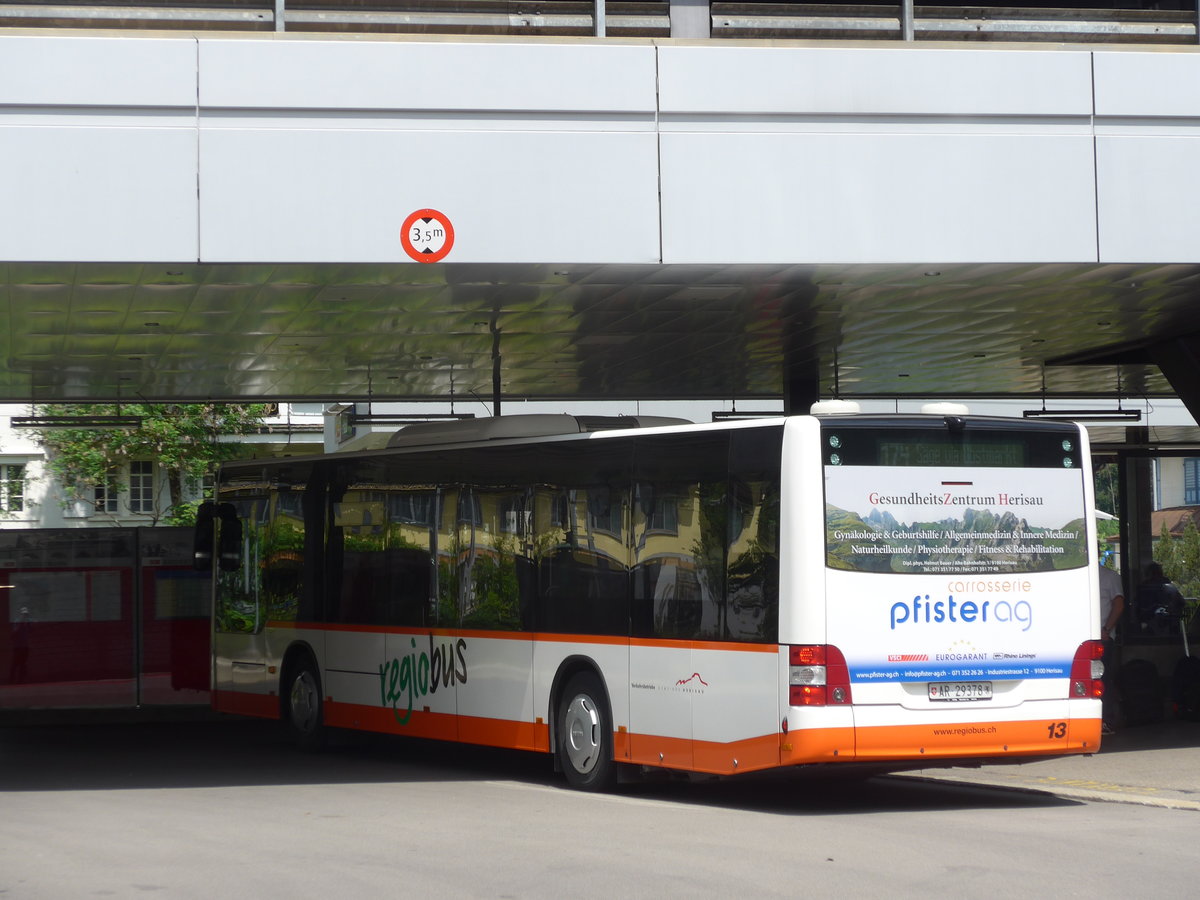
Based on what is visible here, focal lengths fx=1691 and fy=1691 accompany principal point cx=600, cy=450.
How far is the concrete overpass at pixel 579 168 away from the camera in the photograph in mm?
12812

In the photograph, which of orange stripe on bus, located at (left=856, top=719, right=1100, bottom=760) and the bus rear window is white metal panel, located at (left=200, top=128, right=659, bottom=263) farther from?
orange stripe on bus, located at (left=856, top=719, right=1100, bottom=760)

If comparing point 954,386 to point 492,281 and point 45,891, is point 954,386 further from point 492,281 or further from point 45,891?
point 45,891

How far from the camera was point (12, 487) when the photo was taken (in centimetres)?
5159

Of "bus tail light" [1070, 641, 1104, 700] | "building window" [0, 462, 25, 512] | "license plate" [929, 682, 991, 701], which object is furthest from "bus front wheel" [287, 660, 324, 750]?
"building window" [0, 462, 25, 512]

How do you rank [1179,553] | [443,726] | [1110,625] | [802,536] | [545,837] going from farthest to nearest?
1. [1179,553]
2. [1110,625]
3. [443,726]
4. [802,536]
5. [545,837]

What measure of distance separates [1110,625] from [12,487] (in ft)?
137

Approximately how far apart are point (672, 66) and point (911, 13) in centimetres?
269

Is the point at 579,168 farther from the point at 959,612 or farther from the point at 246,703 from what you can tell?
the point at 246,703

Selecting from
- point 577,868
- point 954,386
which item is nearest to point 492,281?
point 577,868

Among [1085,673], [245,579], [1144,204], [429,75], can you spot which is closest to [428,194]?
[429,75]

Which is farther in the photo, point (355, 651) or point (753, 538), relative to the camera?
point (355, 651)

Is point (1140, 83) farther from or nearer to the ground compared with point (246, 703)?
farther from the ground

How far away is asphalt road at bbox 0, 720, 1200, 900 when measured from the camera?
8508 millimetres

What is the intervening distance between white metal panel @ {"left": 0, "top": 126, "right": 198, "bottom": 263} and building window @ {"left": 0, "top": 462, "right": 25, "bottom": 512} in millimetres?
40565
